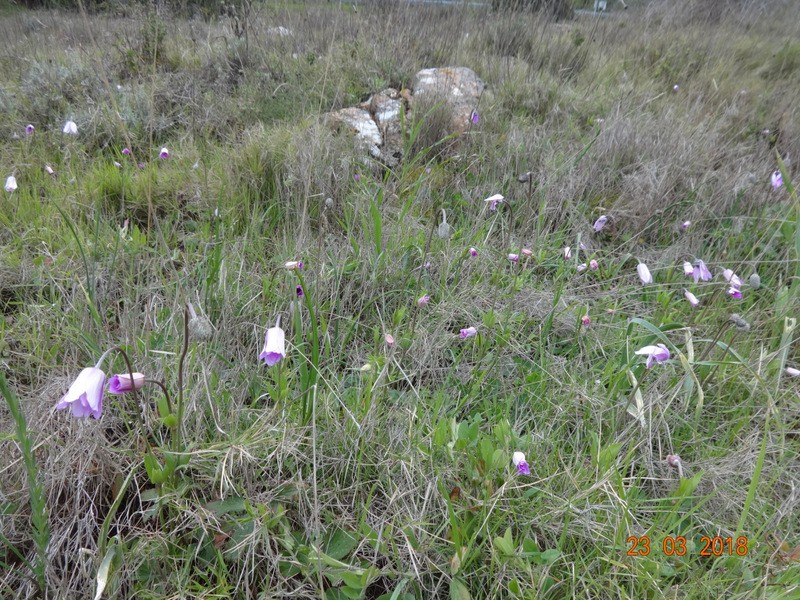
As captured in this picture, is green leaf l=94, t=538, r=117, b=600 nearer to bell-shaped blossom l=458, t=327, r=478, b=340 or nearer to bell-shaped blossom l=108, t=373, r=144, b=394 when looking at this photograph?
bell-shaped blossom l=108, t=373, r=144, b=394

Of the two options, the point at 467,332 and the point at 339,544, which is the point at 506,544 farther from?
the point at 467,332

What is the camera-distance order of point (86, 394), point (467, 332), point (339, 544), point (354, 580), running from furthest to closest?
1. point (467, 332)
2. point (339, 544)
3. point (354, 580)
4. point (86, 394)

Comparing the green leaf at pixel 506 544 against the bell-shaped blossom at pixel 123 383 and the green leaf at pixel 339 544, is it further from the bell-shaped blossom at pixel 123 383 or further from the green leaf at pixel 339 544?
the bell-shaped blossom at pixel 123 383

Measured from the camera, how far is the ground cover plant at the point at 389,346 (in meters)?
1.24

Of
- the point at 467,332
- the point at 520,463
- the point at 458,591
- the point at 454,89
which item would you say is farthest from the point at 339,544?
the point at 454,89

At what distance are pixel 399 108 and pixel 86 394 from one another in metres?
2.91

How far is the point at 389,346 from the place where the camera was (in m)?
1.84

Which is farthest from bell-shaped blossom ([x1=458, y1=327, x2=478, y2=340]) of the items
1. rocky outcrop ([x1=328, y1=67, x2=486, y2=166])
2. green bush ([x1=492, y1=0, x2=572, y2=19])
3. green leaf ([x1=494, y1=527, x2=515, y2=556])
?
green bush ([x1=492, y1=0, x2=572, y2=19])

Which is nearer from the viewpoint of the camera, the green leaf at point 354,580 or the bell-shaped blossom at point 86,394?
the bell-shaped blossom at point 86,394

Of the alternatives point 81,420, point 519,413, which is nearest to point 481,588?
point 519,413
